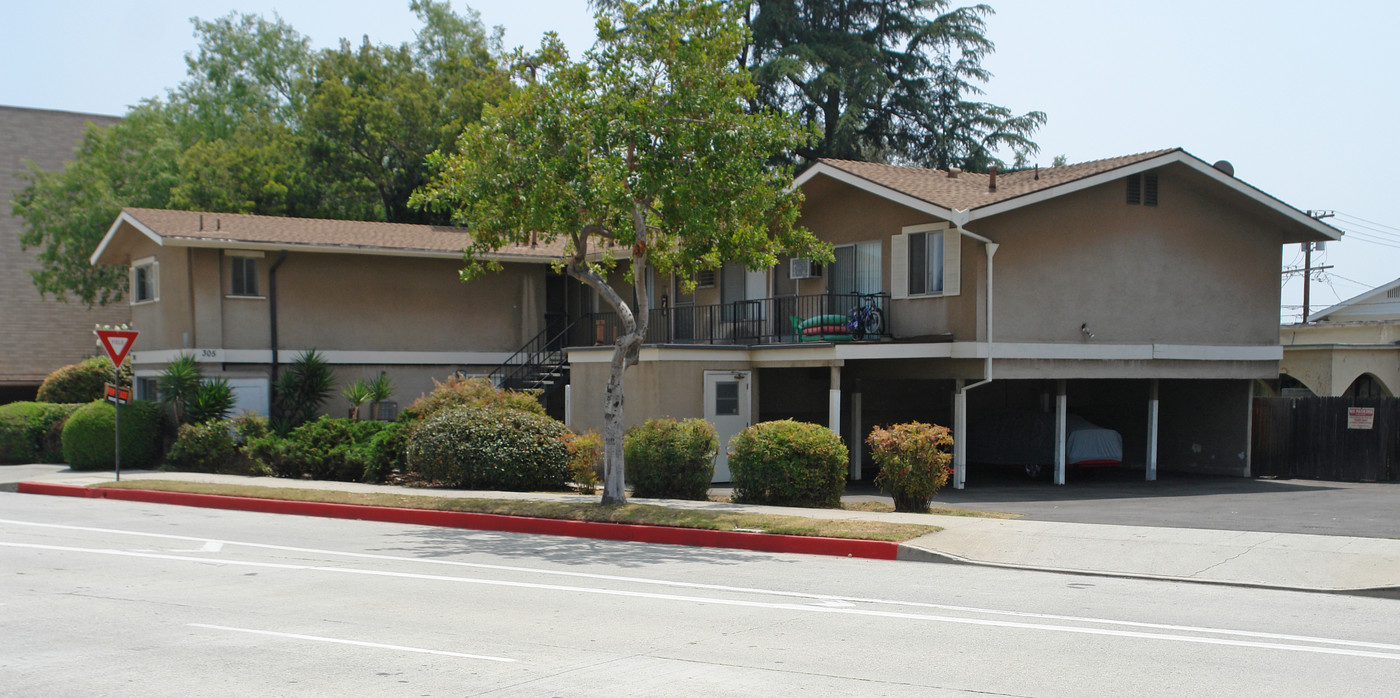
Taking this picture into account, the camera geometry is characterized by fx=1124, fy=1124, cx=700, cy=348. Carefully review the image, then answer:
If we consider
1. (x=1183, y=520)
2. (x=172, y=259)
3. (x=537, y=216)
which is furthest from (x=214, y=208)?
(x=1183, y=520)

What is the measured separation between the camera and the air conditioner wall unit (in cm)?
2386

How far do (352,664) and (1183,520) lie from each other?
12.4m

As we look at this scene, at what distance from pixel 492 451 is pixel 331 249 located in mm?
9330

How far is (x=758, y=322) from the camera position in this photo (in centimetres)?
2461

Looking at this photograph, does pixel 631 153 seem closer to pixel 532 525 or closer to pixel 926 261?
pixel 532 525

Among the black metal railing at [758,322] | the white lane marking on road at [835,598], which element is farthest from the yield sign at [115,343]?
the black metal railing at [758,322]

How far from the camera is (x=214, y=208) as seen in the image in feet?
119

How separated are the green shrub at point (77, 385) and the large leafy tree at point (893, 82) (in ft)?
70.0

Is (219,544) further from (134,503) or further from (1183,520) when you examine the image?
(1183,520)

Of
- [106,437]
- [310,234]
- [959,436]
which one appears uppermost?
[310,234]

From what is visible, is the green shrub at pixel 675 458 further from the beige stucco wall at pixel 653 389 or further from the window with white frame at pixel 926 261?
the window with white frame at pixel 926 261

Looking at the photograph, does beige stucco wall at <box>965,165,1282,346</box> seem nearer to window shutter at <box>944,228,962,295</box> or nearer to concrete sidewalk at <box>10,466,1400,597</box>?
window shutter at <box>944,228,962,295</box>

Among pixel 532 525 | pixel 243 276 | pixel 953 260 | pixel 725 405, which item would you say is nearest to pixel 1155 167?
pixel 953 260

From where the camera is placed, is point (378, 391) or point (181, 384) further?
point (378, 391)
